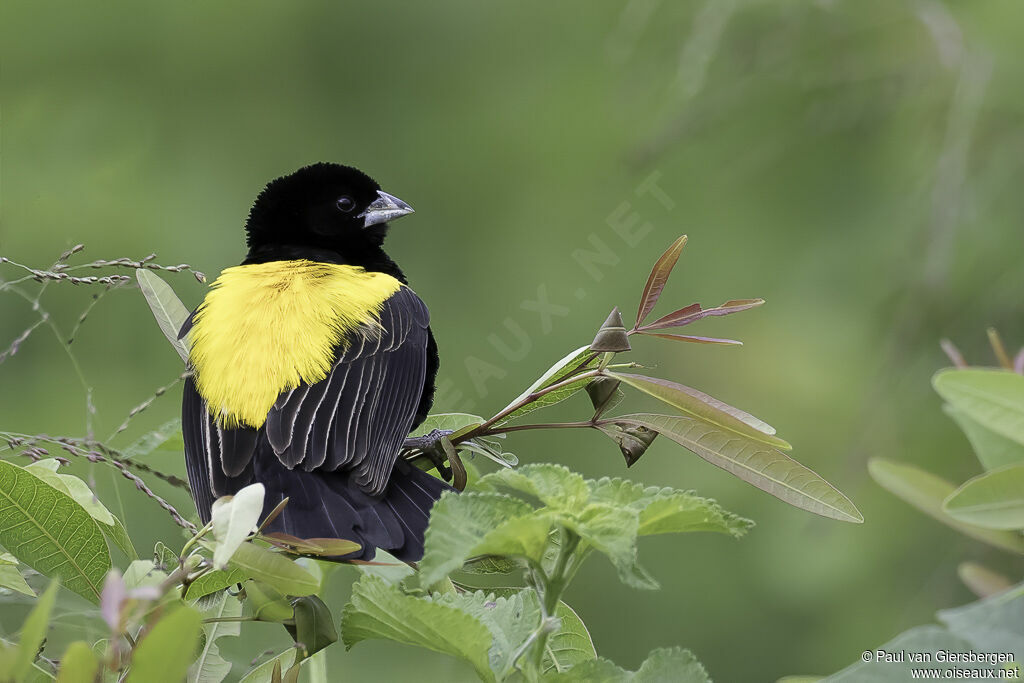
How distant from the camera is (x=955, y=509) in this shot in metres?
1.02

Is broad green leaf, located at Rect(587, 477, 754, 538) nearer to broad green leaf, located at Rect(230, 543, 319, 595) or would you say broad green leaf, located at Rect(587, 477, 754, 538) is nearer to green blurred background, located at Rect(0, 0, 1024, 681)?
broad green leaf, located at Rect(230, 543, 319, 595)

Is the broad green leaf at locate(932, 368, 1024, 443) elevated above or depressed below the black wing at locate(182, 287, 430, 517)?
above

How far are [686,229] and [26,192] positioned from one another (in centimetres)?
344

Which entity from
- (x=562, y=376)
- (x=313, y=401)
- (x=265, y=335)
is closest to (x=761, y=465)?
(x=562, y=376)

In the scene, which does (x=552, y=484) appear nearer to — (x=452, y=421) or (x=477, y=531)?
(x=477, y=531)

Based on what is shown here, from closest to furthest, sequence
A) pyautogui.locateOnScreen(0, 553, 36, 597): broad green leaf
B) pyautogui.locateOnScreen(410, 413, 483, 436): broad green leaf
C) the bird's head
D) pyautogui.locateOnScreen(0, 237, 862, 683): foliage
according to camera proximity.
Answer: pyautogui.locateOnScreen(0, 237, 862, 683): foliage, pyautogui.locateOnScreen(0, 553, 36, 597): broad green leaf, pyautogui.locateOnScreen(410, 413, 483, 436): broad green leaf, the bird's head

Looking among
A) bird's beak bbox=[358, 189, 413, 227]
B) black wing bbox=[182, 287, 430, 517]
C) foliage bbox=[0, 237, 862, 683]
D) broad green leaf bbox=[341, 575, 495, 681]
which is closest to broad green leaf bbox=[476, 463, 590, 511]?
foliage bbox=[0, 237, 862, 683]

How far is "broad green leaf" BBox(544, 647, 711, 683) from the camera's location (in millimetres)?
1003

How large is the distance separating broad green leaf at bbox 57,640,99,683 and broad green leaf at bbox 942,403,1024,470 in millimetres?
932

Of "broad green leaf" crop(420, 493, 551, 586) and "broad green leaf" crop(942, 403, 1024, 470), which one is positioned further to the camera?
"broad green leaf" crop(942, 403, 1024, 470)

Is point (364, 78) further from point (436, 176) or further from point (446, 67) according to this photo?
point (436, 176)

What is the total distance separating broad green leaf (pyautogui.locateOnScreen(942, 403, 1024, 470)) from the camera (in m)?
1.24

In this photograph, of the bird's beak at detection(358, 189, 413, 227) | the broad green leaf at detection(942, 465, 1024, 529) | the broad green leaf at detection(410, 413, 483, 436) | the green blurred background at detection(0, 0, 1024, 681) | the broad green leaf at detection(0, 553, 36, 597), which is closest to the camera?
the broad green leaf at detection(942, 465, 1024, 529)

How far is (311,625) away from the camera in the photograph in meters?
1.18
